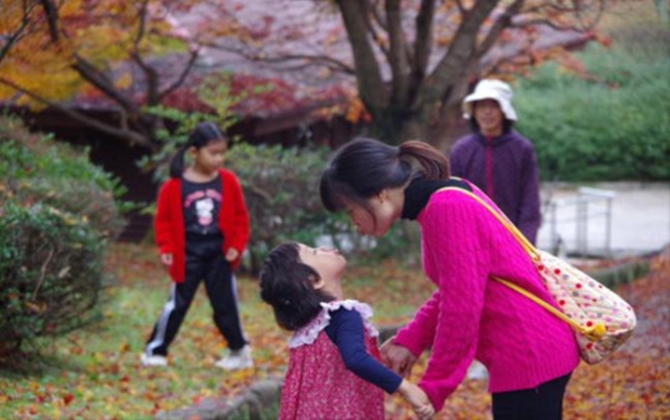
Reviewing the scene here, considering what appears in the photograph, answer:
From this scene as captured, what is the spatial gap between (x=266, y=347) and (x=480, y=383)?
2157 millimetres

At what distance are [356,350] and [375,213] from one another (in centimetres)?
50

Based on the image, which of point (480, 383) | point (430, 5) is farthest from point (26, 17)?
point (430, 5)

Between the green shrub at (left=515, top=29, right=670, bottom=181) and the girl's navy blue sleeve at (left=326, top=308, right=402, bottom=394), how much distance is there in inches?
1064

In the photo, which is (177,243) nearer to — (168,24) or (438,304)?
(438,304)

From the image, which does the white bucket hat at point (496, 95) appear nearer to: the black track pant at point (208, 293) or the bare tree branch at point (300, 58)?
the black track pant at point (208, 293)

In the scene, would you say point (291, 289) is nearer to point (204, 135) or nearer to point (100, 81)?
point (204, 135)

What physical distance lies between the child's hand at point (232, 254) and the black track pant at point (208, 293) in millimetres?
59

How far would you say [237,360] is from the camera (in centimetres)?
828

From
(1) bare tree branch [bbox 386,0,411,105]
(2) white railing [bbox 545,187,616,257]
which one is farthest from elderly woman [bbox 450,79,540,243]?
(2) white railing [bbox 545,187,616,257]

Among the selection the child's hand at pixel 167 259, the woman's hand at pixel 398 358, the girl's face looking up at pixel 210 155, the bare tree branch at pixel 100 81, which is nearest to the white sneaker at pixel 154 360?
the child's hand at pixel 167 259

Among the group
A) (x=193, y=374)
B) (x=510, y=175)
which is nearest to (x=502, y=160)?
(x=510, y=175)

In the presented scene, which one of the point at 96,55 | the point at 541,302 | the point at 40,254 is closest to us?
the point at 541,302

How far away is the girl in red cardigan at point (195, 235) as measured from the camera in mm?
7980

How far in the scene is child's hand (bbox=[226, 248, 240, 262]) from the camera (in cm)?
805
